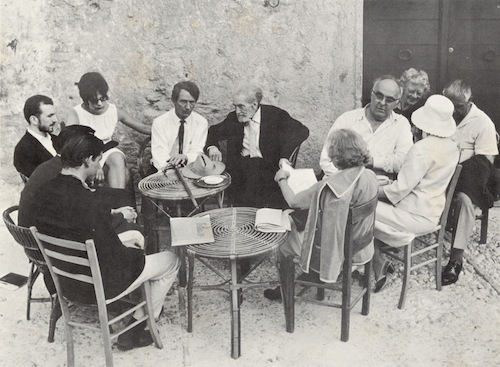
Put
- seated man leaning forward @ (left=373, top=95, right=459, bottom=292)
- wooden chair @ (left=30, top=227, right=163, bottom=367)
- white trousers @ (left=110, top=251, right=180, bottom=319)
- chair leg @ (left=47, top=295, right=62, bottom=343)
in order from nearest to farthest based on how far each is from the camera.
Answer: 1. wooden chair @ (left=30, top=227, right=163, bottom=367)
2. white trousers @ (left=110, top=251, right=180, bottom=319)
3. chair leg @ (left=47, top=295, right=62, bottom=343)
4. seated man leaning forward @ (left=373, top=95, right=459, bottom=292)

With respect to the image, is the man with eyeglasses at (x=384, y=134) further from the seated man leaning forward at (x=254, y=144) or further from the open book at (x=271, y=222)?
the open book at (x=271, y=222)

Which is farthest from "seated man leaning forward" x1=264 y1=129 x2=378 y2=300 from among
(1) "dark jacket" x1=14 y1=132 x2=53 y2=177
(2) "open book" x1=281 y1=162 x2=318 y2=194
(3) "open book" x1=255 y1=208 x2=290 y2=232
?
(1) "dark jacket" x1=14 y1=132 x2=53 y2=177

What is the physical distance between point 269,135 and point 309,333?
1.95 m

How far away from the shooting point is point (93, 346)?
359 cm

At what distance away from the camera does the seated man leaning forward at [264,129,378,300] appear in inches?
131

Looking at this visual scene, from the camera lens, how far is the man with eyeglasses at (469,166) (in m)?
4.40

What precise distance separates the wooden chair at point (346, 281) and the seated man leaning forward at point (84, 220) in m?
0.85

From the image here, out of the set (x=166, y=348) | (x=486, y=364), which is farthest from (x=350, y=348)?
(x=166, y=348)

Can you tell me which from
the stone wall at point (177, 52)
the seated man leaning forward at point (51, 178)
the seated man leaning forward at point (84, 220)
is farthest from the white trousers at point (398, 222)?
the stone wall at point (177, 52)

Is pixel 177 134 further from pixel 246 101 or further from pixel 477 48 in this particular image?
pixel 477 48

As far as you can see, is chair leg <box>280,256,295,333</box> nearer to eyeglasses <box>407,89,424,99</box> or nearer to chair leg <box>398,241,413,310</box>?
chair leg <box>398,241,413,310</box>

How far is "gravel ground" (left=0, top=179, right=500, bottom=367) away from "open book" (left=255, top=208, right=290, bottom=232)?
2.08 ft

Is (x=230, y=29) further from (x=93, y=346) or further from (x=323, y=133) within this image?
(x=93, y=346)

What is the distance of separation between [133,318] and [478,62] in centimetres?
445
